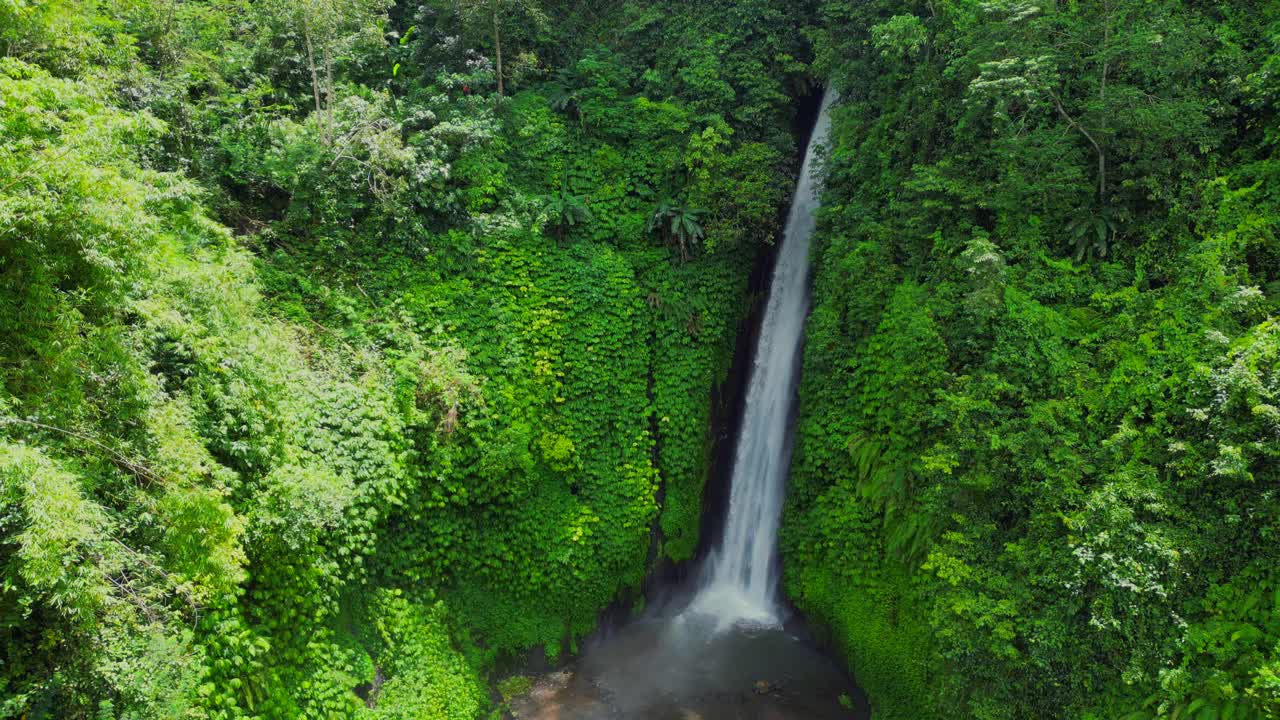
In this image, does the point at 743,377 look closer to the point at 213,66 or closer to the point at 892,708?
the point at 892,708

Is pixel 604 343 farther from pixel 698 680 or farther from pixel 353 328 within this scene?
pixel 698 680

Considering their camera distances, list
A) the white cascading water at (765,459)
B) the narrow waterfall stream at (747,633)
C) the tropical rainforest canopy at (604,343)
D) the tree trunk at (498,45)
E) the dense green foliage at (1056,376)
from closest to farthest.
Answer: the tropical rainforest canopy at (604,343), the dense green foliage at (1056,376), the narrow waterfall stream at (747,633), the white cascading water at (765,459), the tree trunk at (498,45)

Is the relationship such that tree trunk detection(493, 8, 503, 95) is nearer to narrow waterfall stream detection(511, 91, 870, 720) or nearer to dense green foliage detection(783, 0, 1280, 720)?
narrow waterfall stream detection(511, 91, 870, 720)

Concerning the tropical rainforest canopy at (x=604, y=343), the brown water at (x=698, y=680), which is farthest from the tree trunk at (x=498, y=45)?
the brown water at (x=698, y=680)

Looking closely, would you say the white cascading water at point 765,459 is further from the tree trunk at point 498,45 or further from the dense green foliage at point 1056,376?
the tree trunk at point 498,45

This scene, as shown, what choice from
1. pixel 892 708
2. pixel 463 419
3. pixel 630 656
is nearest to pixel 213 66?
pixel 463 419

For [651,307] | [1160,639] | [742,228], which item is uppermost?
[742,228]
